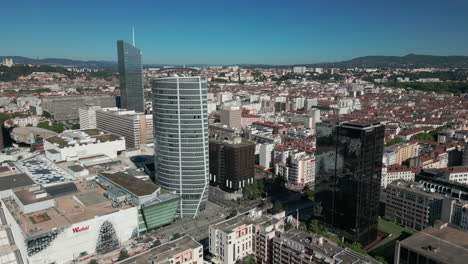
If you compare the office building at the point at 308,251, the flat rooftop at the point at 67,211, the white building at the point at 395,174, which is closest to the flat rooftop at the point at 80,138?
the flat rooftop at the point at 67,211

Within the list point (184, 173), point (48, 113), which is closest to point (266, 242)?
point (184, 173)

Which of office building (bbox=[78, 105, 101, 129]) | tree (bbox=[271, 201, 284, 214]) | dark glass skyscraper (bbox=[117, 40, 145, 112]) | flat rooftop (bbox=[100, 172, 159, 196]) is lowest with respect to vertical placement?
tree (bbox=[271, 201, 284, 214])

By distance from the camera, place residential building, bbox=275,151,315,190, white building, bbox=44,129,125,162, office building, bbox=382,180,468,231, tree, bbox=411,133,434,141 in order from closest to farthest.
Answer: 1. office building, bbox=382,180,468,231
2. residential building, bbox=275,151,315,190
3. white building, bbox=44,129,125,162
4. tree, bbox=411,133,434,141

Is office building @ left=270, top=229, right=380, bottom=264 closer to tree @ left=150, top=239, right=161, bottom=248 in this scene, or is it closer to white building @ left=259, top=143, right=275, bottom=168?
tree @ left=150, top=239, right=161, bottom=248

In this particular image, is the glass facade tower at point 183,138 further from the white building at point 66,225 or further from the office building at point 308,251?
the office building at point 308,251

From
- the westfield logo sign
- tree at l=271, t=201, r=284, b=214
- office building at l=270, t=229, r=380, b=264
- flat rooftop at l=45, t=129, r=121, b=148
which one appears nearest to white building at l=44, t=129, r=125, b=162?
Result: flat rooftop at l=45, t=129, r=121, b=148

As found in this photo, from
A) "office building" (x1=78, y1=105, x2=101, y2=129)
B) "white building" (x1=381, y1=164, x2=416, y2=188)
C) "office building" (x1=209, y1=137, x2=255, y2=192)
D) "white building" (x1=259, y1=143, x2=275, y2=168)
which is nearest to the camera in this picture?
"office building" (x1=209, y1=137, x2=255, y2=192)

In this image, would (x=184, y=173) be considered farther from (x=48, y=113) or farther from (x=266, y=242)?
(x=48, y=113)
